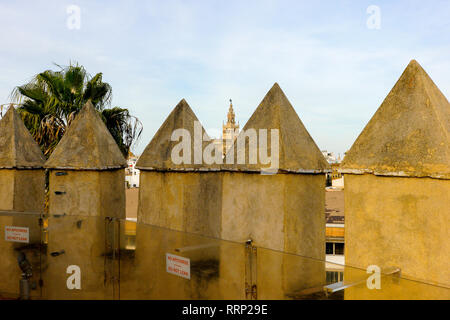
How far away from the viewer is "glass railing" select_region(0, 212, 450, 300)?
353 centimetres

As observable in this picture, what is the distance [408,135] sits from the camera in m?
4.05

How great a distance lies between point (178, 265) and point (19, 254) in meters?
3.40

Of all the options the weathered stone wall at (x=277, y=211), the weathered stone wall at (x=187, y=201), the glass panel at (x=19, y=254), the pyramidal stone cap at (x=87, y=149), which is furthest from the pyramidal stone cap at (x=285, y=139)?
the glass panel at (x=19, y=254)

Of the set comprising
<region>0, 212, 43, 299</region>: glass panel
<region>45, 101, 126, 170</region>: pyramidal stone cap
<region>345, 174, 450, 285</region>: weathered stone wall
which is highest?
<region>45, 101, 126, 170</region>: pyramidal stone cap

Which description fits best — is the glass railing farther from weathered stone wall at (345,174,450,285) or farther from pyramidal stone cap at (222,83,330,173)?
pyramidal stone cap at (222,83,330,173)

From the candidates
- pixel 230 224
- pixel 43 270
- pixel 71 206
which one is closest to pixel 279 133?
pixel 230 224

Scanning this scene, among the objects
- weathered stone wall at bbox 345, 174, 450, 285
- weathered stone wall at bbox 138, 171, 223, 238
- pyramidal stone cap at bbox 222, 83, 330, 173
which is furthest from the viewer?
weathered stone wall at bbox 138, 171, 223, 238

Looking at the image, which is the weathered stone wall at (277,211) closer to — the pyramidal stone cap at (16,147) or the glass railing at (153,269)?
the glass railing at (153,269)

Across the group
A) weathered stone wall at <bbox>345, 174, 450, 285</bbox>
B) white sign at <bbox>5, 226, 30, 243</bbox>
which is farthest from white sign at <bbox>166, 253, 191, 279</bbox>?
white sign at <bbox>5, 226, 30, 243</bbox>

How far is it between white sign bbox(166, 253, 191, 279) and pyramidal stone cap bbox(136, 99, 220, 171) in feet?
5.05

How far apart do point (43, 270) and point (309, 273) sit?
4677 mm

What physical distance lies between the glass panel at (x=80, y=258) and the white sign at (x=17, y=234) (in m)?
0.38

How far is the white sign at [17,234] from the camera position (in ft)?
21.0
